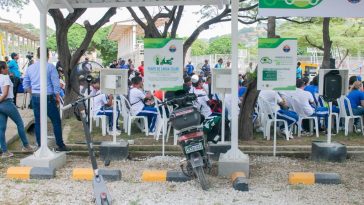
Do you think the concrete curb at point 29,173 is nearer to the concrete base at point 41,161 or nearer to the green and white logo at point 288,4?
the concrete base at point 41,161

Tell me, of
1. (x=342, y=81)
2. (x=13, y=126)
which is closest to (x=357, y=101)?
(x=342, y=81)

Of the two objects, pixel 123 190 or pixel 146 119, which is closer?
pixel 123 190

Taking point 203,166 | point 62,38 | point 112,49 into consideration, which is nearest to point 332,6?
point 203,166

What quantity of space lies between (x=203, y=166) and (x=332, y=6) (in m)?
2.80

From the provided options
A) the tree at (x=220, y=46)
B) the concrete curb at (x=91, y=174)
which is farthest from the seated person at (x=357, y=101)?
the tree at (x=220, y=46)

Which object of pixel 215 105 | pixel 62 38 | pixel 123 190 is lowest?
pixel 123 190

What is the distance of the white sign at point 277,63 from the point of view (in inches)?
298

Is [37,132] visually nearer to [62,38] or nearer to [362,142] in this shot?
[62,38]

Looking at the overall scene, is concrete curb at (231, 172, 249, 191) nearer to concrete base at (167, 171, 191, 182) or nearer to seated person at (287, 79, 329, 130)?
concrete base at (167, 171, 191, 182)

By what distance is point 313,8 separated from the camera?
6578 mm

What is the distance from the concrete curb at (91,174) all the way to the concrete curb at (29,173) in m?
0.33

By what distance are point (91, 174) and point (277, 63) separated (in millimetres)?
3339

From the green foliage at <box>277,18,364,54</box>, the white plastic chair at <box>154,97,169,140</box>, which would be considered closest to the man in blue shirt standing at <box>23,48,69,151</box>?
the white plastic chair at <box>154,97,169,140</box>

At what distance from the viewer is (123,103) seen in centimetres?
1055
